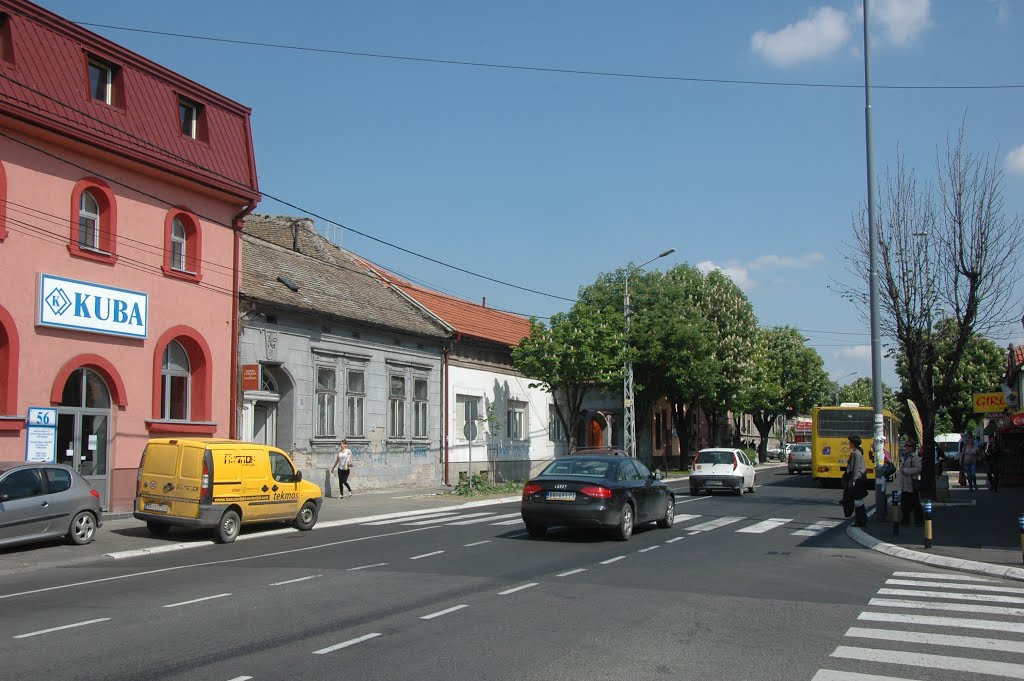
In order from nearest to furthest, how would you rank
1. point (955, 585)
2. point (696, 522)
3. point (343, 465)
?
point (955, 585) < point (696, 522) < point (343, 465)

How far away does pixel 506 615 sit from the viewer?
29.8 feet

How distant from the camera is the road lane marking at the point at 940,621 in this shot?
8.87m

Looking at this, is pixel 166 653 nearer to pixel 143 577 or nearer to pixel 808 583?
pixel 143 577

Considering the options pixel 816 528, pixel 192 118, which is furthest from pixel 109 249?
pixel 816 528

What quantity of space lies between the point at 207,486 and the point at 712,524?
10.5m

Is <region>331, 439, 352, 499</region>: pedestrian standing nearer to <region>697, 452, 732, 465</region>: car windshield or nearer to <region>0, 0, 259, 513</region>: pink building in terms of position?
<region>0, 0, 259, 513</region>: pink building

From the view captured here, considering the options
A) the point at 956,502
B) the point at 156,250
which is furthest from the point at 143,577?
the point at 956,502

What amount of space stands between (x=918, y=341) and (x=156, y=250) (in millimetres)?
19715

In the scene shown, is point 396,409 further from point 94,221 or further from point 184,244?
point 94,221

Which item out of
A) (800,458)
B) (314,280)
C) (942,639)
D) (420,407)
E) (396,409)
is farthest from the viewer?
(800,458)

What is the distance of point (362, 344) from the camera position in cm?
2950

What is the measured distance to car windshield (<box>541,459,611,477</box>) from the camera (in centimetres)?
1591

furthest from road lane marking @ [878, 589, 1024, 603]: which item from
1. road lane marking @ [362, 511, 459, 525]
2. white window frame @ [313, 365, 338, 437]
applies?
white window frame @ [313, 365, 338, 437]

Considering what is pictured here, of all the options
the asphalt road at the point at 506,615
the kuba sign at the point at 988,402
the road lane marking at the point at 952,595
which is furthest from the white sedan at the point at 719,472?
the road lane marking at the point at 952,595
